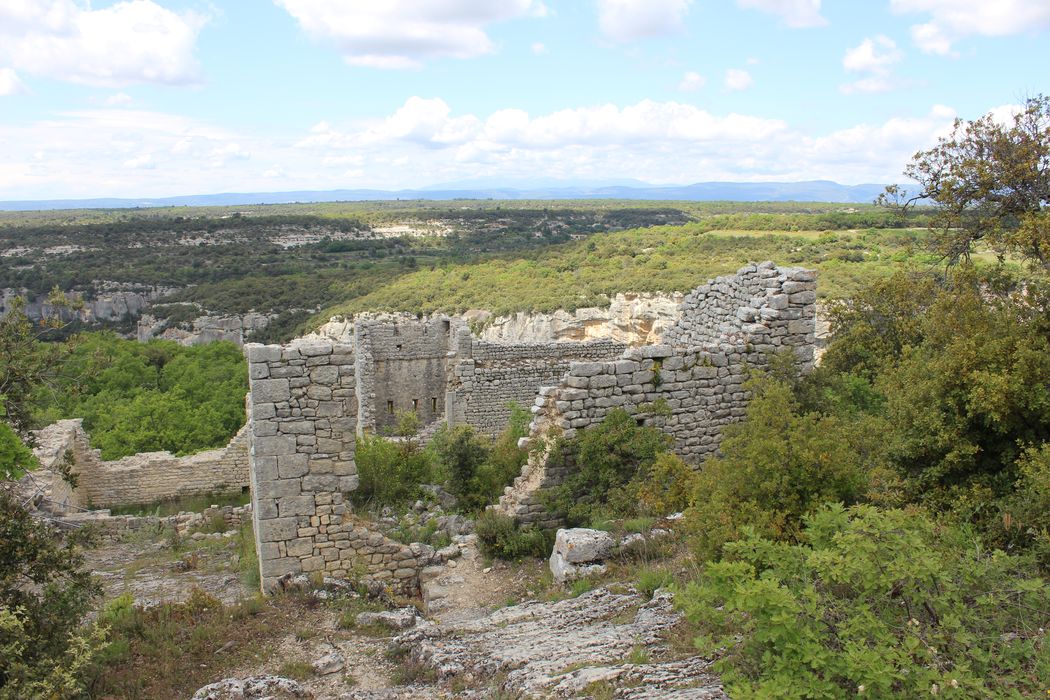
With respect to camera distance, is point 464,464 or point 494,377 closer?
point 464,464

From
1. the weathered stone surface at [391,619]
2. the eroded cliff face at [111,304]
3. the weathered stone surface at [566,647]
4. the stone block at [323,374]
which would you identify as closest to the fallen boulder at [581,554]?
the weathered stone surface at [566,647]

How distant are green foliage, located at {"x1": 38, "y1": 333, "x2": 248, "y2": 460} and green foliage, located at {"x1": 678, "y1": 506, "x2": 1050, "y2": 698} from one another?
1451 centimetres

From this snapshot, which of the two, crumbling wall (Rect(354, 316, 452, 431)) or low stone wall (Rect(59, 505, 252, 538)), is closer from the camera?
low stone wall (Rect(59, 505, 252, 538))

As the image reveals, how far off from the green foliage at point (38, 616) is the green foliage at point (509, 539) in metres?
3.74

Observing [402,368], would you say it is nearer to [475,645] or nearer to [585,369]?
[585,369]

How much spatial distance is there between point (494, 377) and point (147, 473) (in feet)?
A: 24.7

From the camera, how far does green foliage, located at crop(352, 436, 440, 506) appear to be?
10133 mm

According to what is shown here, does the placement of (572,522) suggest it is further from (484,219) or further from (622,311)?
(484,219)

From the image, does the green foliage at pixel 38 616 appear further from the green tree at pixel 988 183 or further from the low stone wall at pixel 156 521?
the green tree at pixel 988 183

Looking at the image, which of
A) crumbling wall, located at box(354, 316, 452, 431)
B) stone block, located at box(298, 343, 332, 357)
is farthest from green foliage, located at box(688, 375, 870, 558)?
crumbling wall, located at box(354, 316, 452, 431)

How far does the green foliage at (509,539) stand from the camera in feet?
26.1

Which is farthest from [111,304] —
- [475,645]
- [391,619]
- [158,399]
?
[475,645]

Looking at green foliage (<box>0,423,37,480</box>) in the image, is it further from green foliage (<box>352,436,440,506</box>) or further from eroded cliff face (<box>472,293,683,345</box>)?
eroded cliff face (<box>472,293,683,345</box>)

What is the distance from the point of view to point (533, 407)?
8.55 meters
